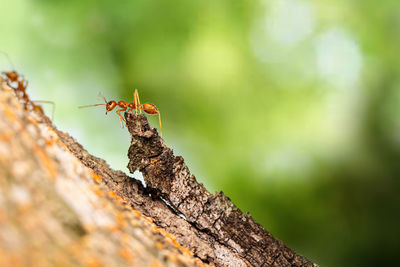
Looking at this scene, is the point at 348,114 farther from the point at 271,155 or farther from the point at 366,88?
the point at 271,155

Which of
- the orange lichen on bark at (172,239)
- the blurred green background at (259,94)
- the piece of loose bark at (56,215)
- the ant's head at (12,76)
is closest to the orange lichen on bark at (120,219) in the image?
the piece of loose bark at (56,215)

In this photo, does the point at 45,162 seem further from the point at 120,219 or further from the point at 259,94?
the point at 259,94

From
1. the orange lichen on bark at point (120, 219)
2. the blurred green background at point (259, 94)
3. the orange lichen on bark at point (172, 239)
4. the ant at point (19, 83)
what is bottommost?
the orange lichen on bark at point (120, 219)

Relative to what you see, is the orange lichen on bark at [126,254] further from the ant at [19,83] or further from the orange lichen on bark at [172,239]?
the ant at [19,83]

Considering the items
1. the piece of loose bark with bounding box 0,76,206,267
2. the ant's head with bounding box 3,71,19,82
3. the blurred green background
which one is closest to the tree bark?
the piece of loose bark with bounding box 0,76,206,267

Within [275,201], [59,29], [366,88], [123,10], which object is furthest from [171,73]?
[366,88]

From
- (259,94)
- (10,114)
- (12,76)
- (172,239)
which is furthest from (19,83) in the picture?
(259,94)

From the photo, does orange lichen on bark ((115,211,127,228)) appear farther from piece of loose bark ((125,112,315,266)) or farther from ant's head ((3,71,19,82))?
ant's head ((3,71,19,82))
